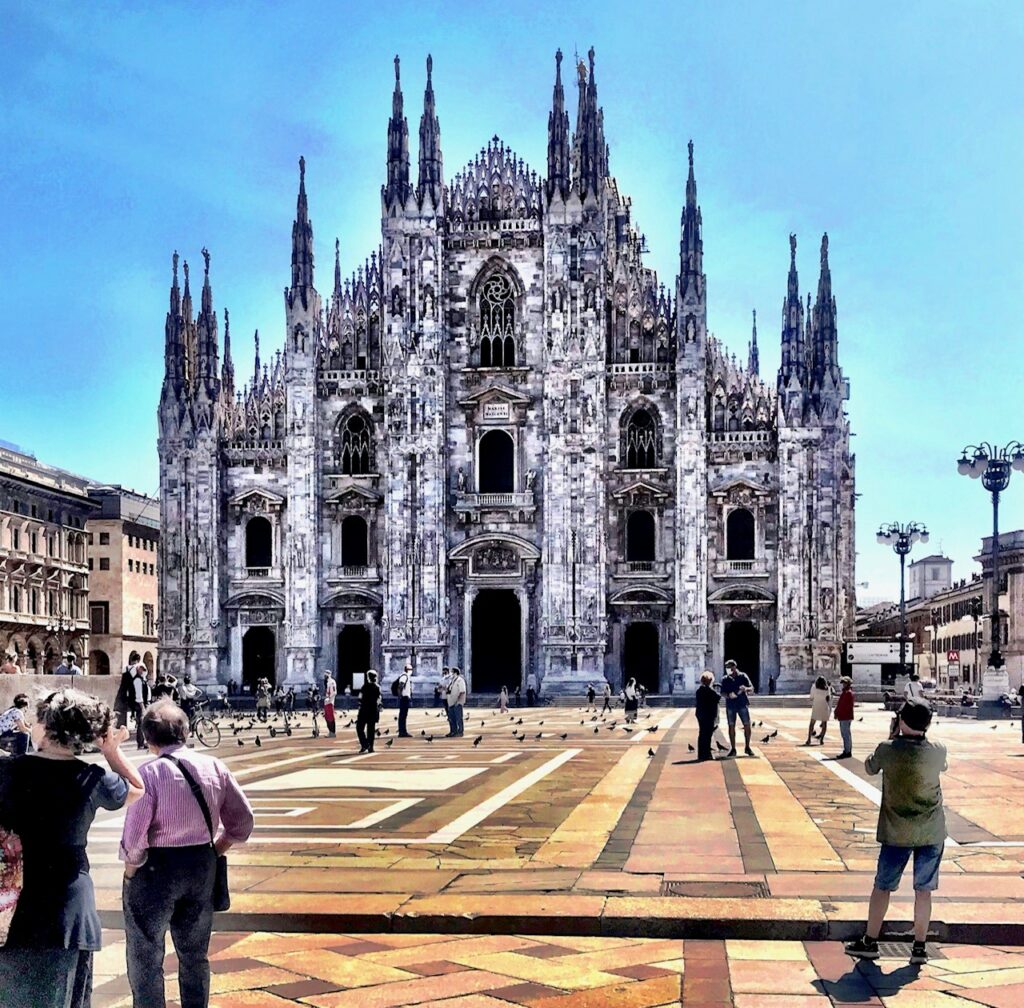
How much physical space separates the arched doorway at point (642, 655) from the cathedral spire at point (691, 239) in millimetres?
13878

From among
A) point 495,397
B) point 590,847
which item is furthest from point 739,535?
point 590,847

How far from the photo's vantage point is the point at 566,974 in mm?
7648

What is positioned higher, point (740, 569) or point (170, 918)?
point (740, 569)

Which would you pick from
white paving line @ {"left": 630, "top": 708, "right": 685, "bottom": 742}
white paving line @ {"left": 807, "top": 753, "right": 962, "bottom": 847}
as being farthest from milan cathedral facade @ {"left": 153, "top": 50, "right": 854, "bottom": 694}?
white paving line @ {"left": 807, "top": 753, "right": 962, "bottom": 847}

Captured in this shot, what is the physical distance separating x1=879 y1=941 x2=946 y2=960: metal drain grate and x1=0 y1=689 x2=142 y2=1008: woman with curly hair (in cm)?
489

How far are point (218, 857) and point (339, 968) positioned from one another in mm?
2215

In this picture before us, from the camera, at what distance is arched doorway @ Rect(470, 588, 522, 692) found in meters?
53.7

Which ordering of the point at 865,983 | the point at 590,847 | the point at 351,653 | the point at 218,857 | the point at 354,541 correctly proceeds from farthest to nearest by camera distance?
the point at 354,541 < the point at 351,653 < the point at 590,847 < the point at 865,983 < the point at 218,857

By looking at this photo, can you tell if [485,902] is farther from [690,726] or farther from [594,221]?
[594,221]

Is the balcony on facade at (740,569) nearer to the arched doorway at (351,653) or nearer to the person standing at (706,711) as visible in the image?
the arched doorway at (351,653)

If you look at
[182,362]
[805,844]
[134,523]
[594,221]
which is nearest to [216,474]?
[182,362]

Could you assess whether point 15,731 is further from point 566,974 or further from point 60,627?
point 60,627

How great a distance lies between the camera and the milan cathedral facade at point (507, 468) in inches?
2030

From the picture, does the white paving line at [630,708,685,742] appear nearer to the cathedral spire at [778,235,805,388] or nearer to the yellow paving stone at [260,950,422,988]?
the cathedral spire at [778,235,805,388]
